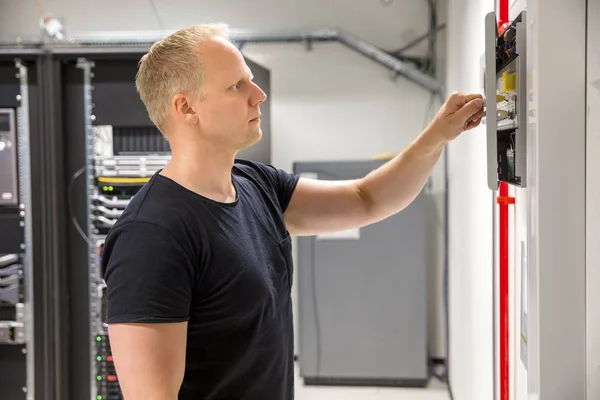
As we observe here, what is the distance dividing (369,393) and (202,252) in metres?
2.64

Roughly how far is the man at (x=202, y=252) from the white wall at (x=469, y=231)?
2.85ft

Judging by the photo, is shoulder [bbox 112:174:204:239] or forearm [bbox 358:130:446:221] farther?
forearm [bbox 358:130:446:221]

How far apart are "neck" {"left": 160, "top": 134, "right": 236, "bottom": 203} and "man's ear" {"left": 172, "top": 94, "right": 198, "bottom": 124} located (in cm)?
5

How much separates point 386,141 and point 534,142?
2.91 m

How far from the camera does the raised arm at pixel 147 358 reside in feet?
3.55

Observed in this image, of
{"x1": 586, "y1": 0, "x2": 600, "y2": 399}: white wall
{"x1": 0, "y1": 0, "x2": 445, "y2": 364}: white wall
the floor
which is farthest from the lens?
{"x1": 0, "y1": 0, "x2": 445, "y2": 364}: white wall

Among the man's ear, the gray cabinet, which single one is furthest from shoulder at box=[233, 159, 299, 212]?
the gray cabinet

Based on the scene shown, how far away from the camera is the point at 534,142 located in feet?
3.34

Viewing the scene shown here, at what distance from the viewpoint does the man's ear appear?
127 centimetres

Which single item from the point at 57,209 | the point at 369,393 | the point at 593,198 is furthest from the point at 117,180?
the point at 593,198

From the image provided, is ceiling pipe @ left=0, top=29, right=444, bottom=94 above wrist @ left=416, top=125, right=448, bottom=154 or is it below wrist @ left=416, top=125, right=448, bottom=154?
above

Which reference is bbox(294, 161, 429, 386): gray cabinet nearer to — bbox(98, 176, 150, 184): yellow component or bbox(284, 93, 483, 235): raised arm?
bbox(98, 176, 150, 184): yellow component

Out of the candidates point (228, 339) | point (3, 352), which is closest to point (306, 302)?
point (3, 352)

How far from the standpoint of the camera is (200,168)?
1292mm
